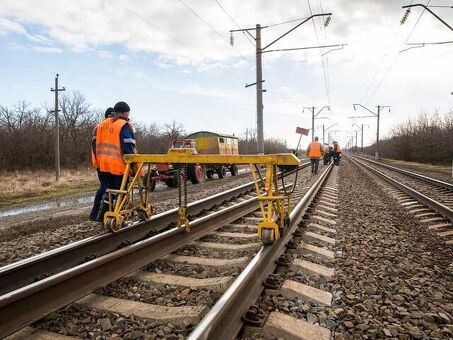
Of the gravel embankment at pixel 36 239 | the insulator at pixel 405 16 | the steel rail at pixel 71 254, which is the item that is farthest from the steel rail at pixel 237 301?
the insulator at pixel 405 16

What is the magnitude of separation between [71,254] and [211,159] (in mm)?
2023

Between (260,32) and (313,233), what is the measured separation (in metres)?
17.1

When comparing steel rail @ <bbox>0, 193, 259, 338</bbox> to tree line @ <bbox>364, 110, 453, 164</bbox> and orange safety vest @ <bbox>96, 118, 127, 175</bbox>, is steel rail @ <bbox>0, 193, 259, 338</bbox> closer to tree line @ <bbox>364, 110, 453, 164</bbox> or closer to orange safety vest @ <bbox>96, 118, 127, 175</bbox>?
orange safety vest @ <bbox>96, 118, 127, 175</bbox>

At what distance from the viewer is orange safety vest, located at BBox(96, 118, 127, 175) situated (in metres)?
5.96

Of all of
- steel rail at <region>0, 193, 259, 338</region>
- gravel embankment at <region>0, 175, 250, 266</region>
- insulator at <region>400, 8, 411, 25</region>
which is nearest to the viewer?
steel rail at <region>0, 193, 259, 338</region>

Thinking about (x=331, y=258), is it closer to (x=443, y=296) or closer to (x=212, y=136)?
(x=443, y=296)

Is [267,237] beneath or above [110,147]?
beneath

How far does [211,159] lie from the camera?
17.1 ft

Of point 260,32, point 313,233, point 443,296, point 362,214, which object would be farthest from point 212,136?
point 443,296

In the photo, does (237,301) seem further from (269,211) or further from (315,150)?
(315,150)

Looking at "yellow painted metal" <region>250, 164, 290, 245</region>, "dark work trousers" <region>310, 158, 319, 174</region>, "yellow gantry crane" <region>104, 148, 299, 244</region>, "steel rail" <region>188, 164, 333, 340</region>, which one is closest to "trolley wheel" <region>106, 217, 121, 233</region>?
"yellow gantry crane" <region>104, 148, 299, 244</region>

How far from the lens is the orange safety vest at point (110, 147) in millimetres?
5965

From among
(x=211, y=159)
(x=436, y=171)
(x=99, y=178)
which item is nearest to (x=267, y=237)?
(x=211, y=159)

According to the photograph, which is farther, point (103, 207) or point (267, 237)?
point (103, 207)
